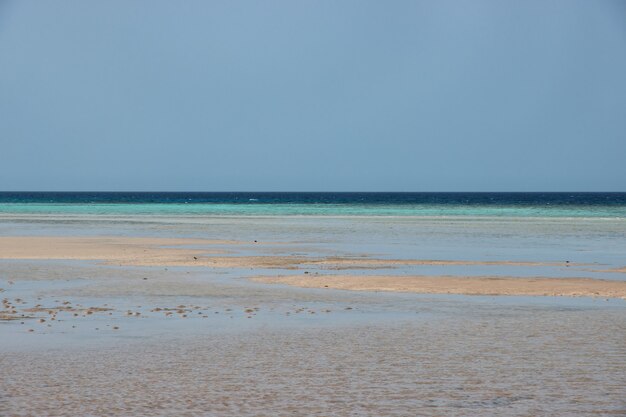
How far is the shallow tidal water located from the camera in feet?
35.9

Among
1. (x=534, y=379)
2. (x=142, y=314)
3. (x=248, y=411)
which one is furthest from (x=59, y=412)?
(x=142, y=314)

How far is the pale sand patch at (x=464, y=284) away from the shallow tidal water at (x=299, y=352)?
1.26 m

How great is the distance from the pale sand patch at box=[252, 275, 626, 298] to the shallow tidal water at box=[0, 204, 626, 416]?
126cm

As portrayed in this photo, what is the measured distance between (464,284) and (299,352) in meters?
11.6

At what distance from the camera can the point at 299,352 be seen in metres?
14.3

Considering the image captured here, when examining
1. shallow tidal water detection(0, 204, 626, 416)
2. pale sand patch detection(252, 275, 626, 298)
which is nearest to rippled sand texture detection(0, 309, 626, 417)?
shallow tidal water detection(0, 204, 626, 416)

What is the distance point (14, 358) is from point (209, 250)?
2614 centimetres

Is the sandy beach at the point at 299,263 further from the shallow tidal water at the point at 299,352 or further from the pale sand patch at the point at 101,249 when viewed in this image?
the shallow tidal water at the point at 299,352

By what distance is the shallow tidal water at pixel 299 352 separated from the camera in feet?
35.9

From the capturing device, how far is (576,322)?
17469 mm

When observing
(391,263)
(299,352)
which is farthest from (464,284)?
Result: (299,352)

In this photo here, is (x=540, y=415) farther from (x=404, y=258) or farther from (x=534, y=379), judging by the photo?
(x=404, y=258)

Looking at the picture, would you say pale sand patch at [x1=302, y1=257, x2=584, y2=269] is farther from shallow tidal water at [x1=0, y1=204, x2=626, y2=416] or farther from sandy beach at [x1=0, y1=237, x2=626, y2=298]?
shallow tidal water at [x1=0, y1=204, x2=626, y2=416]

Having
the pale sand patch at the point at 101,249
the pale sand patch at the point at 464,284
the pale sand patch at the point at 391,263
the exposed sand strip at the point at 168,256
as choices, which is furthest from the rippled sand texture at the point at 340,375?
the pale sand patch at the point at 101,249
